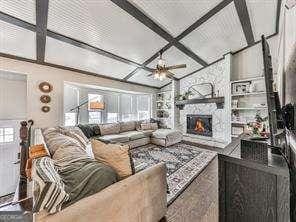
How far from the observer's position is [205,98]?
5.86 m

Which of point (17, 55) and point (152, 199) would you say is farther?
point (17, 55)

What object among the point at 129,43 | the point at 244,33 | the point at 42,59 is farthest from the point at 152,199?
the point at 244,33

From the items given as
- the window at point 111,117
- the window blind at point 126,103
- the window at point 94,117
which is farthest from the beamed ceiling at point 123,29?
the window blind at point 126,103

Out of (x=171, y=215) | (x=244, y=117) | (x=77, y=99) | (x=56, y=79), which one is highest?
(x=56, y=79)

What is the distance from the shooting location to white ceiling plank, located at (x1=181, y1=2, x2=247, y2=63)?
11.0 ft

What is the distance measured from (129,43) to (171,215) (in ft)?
11.5

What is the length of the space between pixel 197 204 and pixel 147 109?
5768mm

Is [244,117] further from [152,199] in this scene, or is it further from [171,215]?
[152,199]

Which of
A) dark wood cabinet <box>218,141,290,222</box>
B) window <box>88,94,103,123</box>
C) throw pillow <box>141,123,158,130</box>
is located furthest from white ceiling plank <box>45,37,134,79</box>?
dark wood cabinet <box>218,141,290,222</box>

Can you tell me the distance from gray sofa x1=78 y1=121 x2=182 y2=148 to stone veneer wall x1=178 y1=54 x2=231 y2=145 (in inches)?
52.6

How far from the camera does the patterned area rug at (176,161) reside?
2642 millimetres

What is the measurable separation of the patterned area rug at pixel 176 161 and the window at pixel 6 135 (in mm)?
2900

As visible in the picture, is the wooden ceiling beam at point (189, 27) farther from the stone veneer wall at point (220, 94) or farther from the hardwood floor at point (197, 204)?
the hardwood floor at point (197, 204)

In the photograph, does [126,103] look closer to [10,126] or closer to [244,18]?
[10,126]
